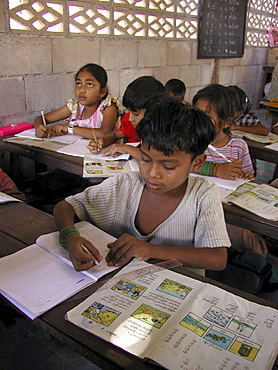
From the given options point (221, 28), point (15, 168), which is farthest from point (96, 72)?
point (221, 28)

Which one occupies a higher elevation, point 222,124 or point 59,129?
point 222,124

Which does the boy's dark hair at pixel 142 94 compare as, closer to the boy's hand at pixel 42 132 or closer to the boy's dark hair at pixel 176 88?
the boy's hand at pixel 42 132

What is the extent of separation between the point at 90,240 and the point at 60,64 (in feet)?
7.79

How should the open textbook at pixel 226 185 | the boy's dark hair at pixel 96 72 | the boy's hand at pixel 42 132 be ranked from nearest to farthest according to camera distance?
1. the open textbook at pixel 226 185
2. the boy's hand at pixel 42 132
3. the boy's dark hair at pixel 96 72

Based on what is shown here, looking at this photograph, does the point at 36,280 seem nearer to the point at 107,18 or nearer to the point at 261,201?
the point at 261,201

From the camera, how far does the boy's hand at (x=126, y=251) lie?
1005mm

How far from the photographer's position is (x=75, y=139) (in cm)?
244

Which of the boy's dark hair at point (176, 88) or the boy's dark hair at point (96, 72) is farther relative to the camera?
the boy's dark hair at point (176, 88)

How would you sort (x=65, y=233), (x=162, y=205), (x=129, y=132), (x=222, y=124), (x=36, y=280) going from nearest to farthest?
(x=36, y=280) → (x=65, y=233) → (x=162, y=205) → (x=222, y=124) → (x=129, y=132)

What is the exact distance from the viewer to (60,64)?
10.1ft

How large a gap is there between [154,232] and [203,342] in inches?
21.0

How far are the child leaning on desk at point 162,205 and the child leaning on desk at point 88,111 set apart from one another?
1.23 meters

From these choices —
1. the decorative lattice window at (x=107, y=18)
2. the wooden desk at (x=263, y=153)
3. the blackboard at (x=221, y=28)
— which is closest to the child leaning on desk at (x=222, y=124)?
the wooden desk at (x=263, y=153)

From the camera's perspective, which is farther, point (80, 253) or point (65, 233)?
point (65, 233)
